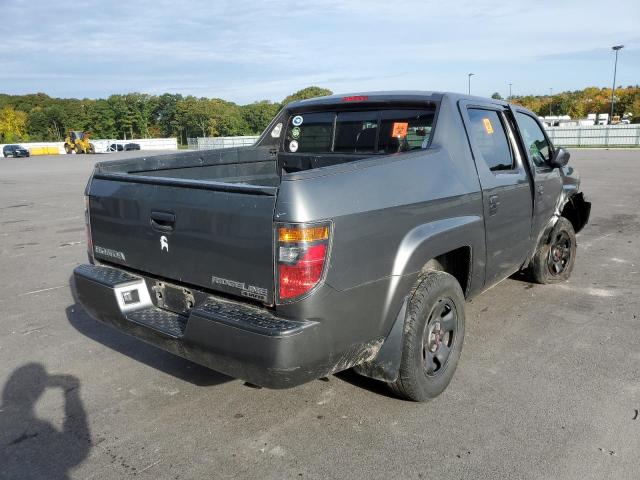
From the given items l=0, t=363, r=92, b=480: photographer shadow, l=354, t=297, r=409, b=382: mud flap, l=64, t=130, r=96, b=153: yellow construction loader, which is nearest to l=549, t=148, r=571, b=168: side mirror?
l=354, t=297, r=409, b=382: mud flap

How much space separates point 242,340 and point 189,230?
700 millimetres

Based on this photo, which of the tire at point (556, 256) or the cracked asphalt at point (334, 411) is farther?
the tire at point (556, 256)

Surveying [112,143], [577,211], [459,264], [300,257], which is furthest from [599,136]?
[112,143]

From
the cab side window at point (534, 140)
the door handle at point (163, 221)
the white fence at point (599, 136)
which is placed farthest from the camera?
the white fence at point (599, 136)

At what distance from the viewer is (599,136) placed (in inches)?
1577

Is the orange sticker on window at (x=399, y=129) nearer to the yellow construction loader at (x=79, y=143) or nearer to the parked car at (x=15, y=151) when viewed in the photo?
the parked car at (x=15, y=151)

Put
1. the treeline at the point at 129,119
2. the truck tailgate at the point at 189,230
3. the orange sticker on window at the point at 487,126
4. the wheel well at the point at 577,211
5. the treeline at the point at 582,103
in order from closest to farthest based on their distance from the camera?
the truck tailgate at the point at 189,230 < the orange sticker on window at the point at 487,126 < the wheel well at the point at 577,211 < the treeline at the point at 582,103 < the treeline at the point at 129,119

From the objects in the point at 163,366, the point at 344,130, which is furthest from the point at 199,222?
the point at 344,130

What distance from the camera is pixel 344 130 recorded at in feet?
14.1

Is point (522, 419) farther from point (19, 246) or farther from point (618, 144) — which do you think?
point (618, 144)

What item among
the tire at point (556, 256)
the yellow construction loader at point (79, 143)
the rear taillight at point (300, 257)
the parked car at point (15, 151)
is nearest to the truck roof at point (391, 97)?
the tire at point (556, 256)

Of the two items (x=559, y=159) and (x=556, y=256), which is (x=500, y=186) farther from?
(x=556, y=256)

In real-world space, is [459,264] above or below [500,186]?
below

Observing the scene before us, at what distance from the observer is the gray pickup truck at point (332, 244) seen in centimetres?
254
